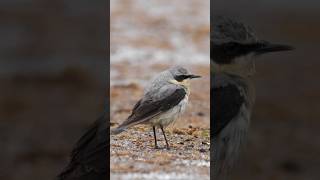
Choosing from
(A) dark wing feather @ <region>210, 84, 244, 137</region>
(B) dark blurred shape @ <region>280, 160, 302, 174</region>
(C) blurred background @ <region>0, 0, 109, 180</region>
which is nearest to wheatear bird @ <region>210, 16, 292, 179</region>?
(A) dark wing feather @ <region>210, 84, 244, 137</region>

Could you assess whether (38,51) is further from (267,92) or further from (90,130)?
(90,130)

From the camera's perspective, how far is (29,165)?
3.84m

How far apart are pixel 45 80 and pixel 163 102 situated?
3.04 m

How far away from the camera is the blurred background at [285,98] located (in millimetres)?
3686

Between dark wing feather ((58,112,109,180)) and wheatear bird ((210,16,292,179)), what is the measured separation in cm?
33

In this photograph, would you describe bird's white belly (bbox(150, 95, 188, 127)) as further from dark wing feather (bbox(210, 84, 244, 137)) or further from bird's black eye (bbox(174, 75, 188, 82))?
dark wing feather (bbox(210, 84, 244, 137))

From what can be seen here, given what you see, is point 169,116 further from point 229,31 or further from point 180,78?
point 229,31

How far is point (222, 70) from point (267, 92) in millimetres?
2271

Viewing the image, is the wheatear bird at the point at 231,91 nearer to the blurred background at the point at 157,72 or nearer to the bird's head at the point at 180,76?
the blurred background at the point at 157,72

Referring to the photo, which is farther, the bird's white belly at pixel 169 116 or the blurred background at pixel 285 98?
the blurred background at pixel 285 98

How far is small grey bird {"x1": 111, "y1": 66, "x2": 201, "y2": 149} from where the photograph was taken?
2285mm

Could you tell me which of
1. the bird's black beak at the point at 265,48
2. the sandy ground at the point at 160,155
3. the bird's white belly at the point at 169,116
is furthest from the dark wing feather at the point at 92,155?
the bird's black beak at the point at 265,48

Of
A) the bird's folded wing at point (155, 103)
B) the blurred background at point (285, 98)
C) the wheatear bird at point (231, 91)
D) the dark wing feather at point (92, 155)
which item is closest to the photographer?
the bird's folded wing at point (155, 103)

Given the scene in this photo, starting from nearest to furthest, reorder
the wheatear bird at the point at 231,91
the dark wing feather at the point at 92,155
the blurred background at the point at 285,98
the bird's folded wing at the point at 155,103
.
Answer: the bird's folded wing at the point at 155,103
the dark wing feather at the point at 92,155
the wheatear bird at the point at 231,91
the blurred background at the point at 285,98
